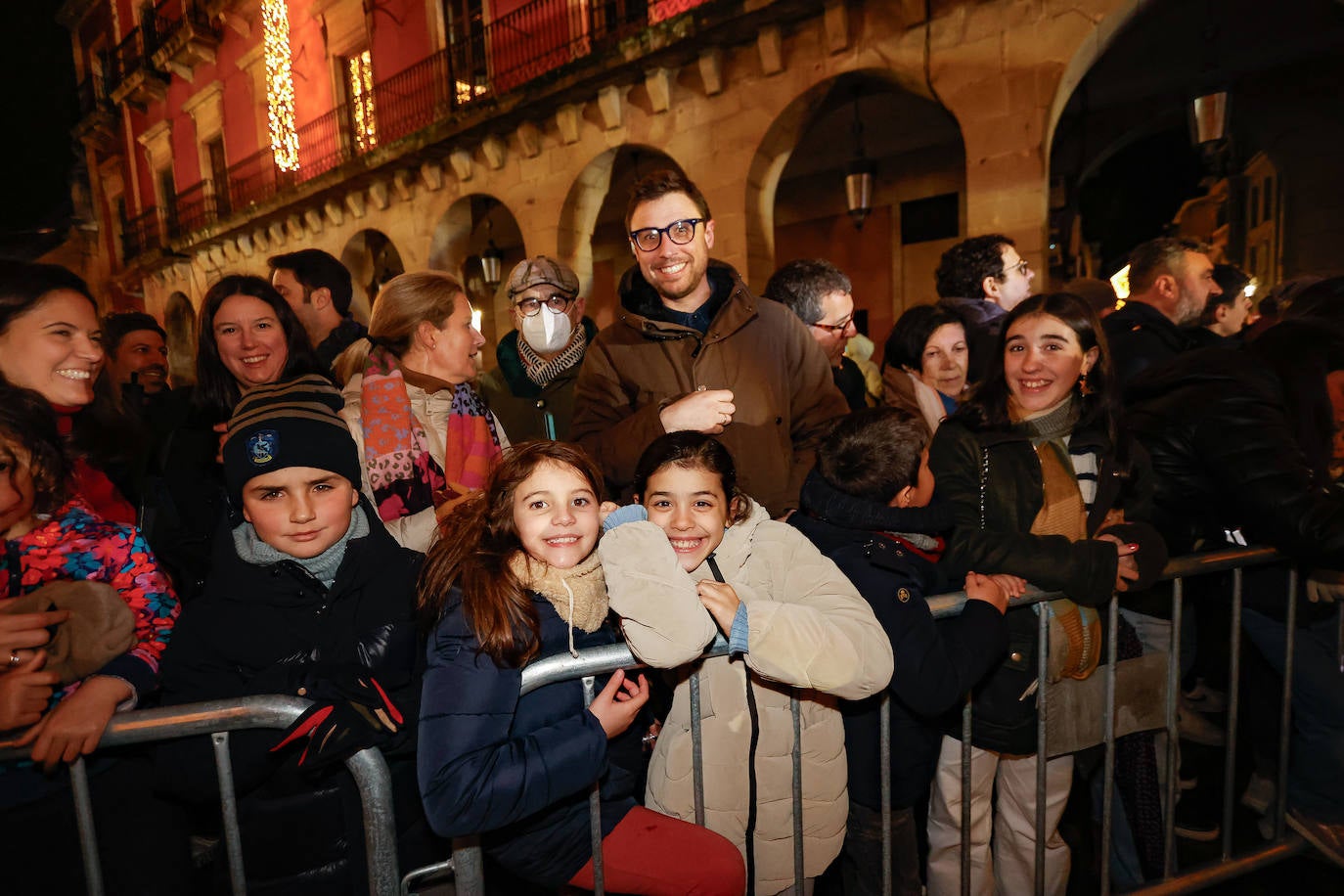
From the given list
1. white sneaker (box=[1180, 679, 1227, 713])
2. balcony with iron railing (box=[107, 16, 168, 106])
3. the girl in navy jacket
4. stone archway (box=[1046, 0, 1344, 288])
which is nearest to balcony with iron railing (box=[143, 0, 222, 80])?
balcony with iron railing (box=[107, 16, 168, 106])

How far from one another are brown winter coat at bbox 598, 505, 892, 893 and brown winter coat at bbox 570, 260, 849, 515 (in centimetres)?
55

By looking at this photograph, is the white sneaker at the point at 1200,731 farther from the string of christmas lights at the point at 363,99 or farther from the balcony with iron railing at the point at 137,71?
the balcony with iron railing at the point at 137,71

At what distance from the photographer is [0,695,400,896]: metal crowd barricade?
1462mm

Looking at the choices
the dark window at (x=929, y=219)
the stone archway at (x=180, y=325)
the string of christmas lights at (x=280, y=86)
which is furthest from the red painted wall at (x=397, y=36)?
the stone archway at (x=180, y=325)

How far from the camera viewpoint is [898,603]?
1939 millimetres

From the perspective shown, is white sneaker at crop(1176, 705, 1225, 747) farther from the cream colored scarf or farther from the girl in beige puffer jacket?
the cream colored scarf

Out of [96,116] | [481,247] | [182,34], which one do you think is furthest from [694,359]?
[96,116]

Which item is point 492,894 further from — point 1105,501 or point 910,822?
point 1105,501

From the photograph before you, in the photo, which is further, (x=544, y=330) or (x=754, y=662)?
(x=544, y=330)

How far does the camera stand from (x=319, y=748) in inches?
57.7

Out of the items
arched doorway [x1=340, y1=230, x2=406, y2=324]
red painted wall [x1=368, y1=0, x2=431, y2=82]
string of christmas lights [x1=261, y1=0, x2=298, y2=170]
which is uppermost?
red painted wall [x1=368, y1=0, x2=431, y2=82]

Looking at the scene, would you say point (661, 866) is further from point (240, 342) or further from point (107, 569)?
point (240, 342)

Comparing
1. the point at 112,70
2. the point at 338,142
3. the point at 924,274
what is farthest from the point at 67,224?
the point at 924,274

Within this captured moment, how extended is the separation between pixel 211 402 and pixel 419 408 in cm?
80
